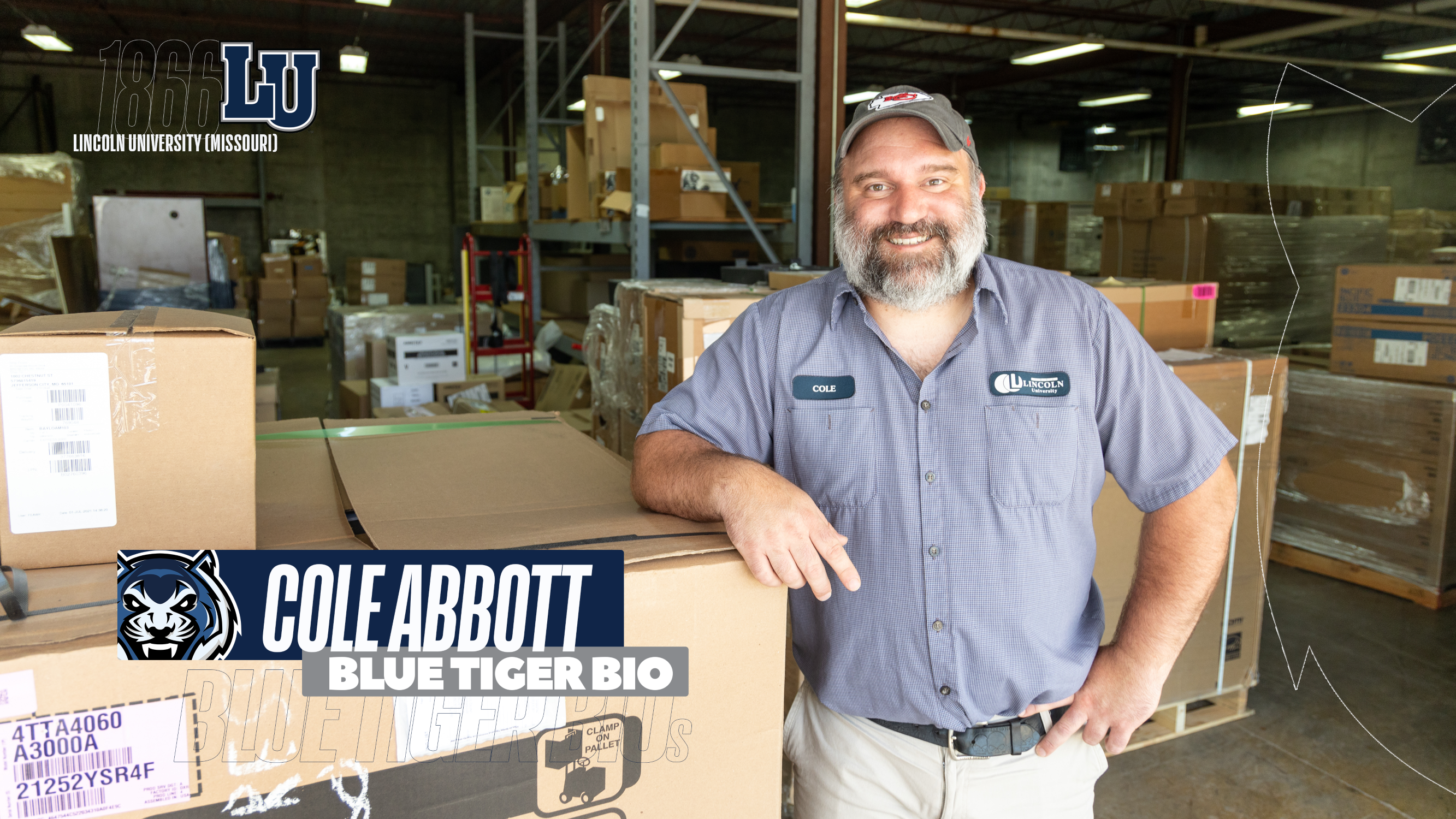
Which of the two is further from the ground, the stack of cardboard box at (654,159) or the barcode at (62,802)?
the stack of cardboard box at (654,159)

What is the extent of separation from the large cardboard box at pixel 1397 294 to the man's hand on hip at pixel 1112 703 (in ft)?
11.3

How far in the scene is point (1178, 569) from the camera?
1.42 metres

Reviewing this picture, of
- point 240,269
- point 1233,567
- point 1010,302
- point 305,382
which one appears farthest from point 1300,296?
point 240,269

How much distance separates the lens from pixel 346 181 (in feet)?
53.8

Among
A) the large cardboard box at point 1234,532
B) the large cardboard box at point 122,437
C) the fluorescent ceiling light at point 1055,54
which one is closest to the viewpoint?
the large cardboard box at point 122,437

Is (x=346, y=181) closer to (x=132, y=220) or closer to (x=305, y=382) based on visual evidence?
(x=305, y=382)

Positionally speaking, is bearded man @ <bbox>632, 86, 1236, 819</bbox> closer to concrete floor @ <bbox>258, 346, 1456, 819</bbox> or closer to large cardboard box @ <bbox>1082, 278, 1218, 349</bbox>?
concrete floor @ <bbox>258, 346, 1456, 819</bbox>

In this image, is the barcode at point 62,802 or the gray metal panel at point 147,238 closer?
the barcode at point 62,802

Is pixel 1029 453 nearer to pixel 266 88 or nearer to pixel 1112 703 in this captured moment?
pixel 1112 703

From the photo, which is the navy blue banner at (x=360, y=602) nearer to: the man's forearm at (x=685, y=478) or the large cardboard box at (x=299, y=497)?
the large cardboard box at (x=299, y=497)

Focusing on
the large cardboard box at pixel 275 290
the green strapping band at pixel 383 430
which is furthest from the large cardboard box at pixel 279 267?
the green strapping band at pixel 383 430

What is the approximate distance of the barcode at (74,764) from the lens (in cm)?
72

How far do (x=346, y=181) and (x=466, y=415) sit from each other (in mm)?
16453

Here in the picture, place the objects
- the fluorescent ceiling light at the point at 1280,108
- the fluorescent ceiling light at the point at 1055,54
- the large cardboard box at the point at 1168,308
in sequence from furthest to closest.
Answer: the fluorescent ceiling light at the point at 1280,108 < the fluorescent ceiling light at the point at 1055,54 < the large cardboard box at the point at 1168,308
